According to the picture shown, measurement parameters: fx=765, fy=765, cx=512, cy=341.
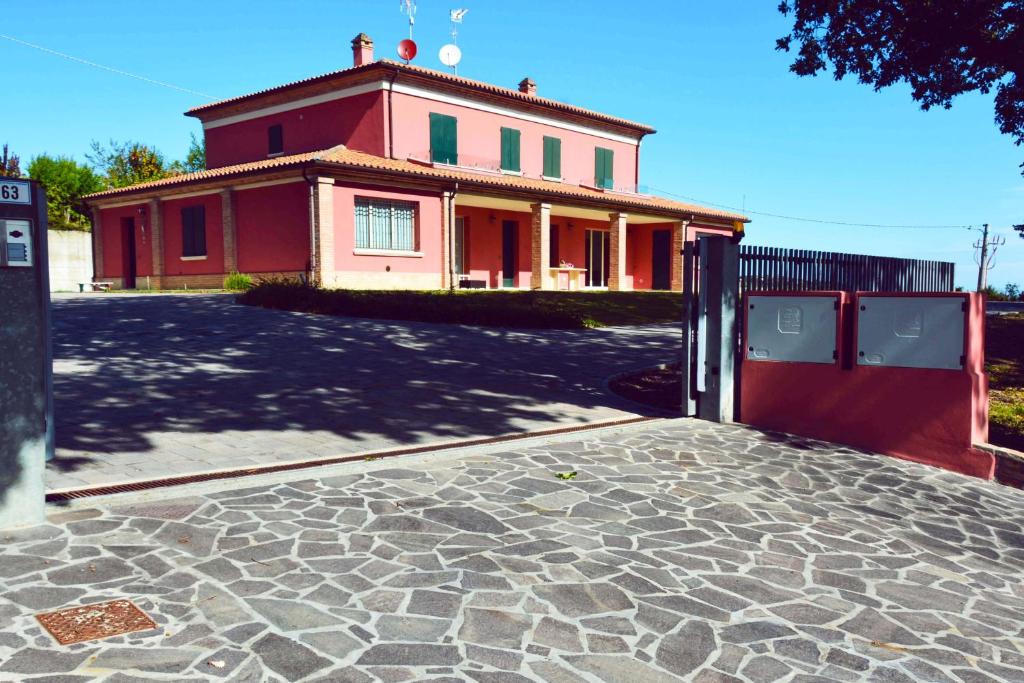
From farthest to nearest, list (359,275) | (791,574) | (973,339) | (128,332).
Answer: (359,275) < (128,332) < (973,339) < (791,574)

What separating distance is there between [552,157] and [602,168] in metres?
3.09

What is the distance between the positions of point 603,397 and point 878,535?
15.5 ft

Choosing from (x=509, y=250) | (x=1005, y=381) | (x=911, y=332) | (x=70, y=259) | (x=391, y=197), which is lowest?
(x=1005, y=381)

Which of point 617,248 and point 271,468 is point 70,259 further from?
point 271,468

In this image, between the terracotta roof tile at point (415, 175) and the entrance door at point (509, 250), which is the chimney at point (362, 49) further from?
the entrance door at point (509, 250)

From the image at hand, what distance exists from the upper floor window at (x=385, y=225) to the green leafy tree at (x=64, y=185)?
1925 centimetres

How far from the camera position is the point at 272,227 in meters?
23.8

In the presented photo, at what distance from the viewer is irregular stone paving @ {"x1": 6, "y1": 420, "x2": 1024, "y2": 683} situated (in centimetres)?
332

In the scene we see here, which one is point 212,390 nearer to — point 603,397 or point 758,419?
point 603,397

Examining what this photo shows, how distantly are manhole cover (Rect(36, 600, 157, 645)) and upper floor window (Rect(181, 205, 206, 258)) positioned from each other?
24.0m

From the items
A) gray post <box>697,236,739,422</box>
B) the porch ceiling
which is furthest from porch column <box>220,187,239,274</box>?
gray post <box>697,236,739,422</box>

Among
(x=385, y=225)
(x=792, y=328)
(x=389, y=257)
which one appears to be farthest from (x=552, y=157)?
(x=792, y=328)

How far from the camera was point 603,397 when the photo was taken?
31.9ft

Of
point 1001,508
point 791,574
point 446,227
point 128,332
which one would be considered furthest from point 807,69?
point 446,227
